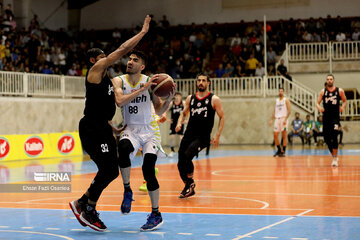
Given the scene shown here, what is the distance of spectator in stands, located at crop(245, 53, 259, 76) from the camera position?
3293cm

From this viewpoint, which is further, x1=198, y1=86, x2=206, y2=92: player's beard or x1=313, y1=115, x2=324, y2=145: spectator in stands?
x1=313, y1=115, x2=324, y2=145: spectator in stands

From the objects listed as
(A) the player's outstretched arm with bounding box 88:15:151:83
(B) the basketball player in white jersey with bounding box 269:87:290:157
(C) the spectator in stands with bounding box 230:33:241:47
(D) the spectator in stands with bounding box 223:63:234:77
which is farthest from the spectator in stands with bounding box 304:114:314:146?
(A) the player's outstretched arm with bounding box 88:15:151:83

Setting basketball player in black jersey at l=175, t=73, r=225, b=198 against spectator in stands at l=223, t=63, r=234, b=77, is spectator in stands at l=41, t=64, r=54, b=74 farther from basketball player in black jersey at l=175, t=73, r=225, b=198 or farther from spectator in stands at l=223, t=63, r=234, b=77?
basketball player in black jersey at l=175, t=73, r=225, b=198

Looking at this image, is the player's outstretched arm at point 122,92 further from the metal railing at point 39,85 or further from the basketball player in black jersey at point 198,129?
the metal railing at point 39,85

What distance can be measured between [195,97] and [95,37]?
29210 mm

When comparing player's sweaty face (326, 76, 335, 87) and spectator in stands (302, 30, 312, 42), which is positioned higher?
spectator in stands (302, 30, 312, 42)

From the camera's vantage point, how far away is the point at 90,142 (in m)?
8.10

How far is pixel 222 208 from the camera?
32.3 feet

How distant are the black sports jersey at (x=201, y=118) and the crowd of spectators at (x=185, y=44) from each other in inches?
720

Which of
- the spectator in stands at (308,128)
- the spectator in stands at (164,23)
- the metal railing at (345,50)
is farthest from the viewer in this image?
the spectator in stands at (164,23)

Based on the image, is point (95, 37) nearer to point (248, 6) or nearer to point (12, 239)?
point (248, 6)

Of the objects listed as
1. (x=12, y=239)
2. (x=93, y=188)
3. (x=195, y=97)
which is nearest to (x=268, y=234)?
(x=93, y=188)

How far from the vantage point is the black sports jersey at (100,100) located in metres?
8.09

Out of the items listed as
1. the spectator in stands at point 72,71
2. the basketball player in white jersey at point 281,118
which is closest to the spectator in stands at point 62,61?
the spectator in stands at point 72,71
